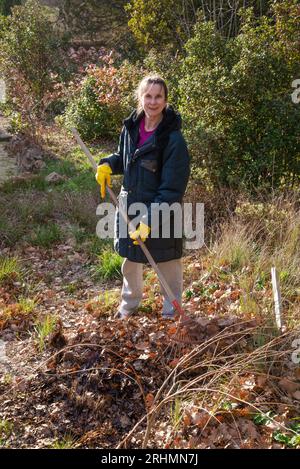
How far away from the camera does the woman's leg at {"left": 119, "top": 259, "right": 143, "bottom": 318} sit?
14.7ft

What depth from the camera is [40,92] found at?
11.6 meters

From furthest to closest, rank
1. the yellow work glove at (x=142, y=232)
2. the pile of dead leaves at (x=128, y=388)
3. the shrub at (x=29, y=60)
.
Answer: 1. the shrub at (x=29, y=60)
2. the yellow work glove at (x=142, y=232)
3. the pile of dead leaves at (x=128, y=388)

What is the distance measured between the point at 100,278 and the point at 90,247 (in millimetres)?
659

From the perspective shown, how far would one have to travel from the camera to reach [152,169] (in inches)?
157

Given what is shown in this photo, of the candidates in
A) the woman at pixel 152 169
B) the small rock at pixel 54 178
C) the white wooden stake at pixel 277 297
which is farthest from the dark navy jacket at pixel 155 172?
the small rock at pixel 54 178

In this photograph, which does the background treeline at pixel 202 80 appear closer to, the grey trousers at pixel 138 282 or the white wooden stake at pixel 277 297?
the white wooden stake at pixel 277 297

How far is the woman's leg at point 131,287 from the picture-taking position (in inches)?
176

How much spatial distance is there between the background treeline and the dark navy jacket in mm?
2439

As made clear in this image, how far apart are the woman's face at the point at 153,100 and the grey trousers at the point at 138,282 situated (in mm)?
1225

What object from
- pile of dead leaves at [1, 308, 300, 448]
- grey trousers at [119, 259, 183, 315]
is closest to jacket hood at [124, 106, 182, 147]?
grey trousers at [119, 259, 183, 315]

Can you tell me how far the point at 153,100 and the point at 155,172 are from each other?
1.73ft

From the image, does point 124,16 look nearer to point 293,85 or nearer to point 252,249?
point 293,85

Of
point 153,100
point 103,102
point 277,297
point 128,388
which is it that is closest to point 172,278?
point 277,297
